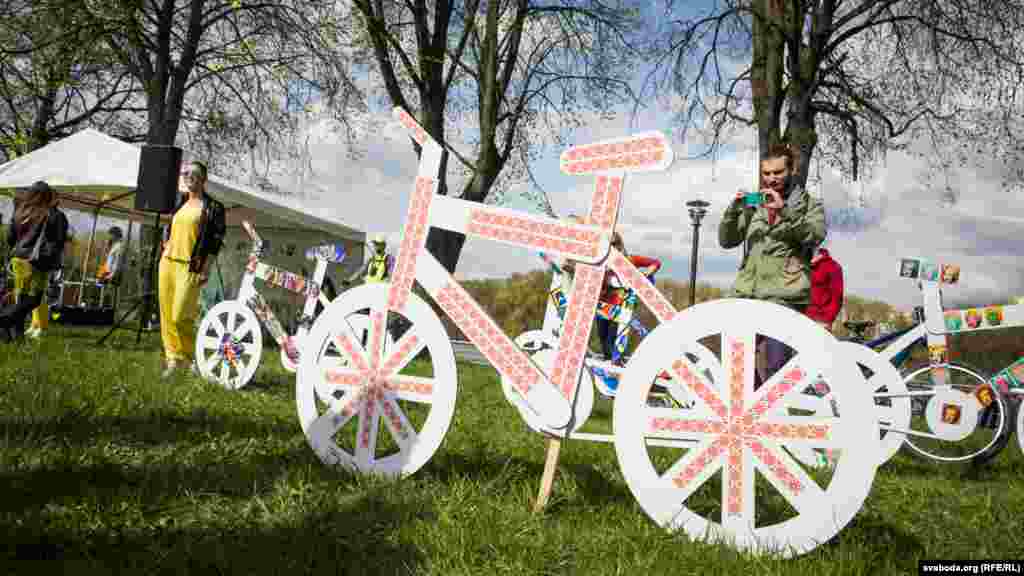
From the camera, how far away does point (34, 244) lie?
24.0 ft

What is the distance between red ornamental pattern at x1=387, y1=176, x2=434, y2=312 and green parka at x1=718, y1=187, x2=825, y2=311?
5.39 ft

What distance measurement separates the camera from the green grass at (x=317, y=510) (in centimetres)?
202

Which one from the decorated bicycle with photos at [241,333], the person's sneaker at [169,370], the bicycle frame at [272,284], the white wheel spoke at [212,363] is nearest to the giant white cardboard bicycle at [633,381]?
the person's sneaker at [169,370]

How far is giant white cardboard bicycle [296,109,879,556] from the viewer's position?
2.12 m

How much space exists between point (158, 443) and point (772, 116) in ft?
31.8

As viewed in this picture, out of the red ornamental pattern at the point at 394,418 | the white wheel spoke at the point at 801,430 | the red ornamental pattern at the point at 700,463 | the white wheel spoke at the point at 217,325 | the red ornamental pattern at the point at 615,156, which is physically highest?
the red ornamental pattern at the point at 615,156

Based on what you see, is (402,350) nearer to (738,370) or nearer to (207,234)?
(738,370)

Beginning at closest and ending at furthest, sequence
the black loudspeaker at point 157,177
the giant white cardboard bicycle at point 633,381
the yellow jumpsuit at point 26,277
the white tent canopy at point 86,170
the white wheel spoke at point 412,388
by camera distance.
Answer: the giant white cardboard bicycle at point 633,381
the white wheel spoke at point 412,388
the yellow jumpsuit at point 26,277
the black loudspeaker at point 157,177
the white tent canopy at point 86,170

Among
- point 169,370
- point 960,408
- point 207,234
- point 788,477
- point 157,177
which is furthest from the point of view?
point 157,177

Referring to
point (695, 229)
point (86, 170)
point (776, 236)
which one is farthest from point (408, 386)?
point (695, 229)

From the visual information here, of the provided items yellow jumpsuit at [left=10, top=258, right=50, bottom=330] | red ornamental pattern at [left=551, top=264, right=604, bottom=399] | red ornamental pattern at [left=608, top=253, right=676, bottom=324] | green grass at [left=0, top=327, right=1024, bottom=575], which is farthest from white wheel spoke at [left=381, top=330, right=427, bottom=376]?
yellow jumpsuit at [left=10, top=258, right=50, bottom=330]

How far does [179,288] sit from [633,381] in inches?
184

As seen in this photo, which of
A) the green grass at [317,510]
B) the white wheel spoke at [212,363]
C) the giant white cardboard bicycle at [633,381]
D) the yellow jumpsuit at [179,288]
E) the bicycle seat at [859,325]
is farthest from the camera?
the bicycle seat at [859,325]

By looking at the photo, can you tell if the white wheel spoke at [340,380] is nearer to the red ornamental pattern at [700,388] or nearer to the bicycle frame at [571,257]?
the bicycle frame at [571,257]
